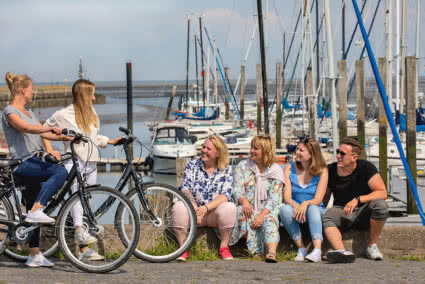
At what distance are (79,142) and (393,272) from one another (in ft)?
10.0

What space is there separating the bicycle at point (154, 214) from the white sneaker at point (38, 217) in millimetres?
Answer: 637

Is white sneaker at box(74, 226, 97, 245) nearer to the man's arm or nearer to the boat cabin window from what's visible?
the man's arm

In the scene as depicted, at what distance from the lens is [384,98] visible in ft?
35.3

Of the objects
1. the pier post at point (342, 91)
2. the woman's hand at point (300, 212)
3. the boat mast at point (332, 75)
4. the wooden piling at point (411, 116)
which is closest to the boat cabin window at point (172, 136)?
the pier post at point (342, 91)

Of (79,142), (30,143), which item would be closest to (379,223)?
(79,142)

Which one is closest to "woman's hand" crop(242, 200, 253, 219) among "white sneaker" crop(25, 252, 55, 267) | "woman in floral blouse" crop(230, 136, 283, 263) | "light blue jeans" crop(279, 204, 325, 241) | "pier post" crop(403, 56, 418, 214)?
"woman in floral blouse" crop(230, 136, 283, 263)

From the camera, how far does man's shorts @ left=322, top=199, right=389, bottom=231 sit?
6.95m

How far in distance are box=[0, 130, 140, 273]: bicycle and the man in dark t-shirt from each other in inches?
79.0

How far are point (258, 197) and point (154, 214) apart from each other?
3.97 ft

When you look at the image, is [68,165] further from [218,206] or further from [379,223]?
[379,223]

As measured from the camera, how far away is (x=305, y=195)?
23.7ft

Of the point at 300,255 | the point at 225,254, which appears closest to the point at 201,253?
the point at 225,254

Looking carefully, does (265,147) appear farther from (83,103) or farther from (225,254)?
(83,103)

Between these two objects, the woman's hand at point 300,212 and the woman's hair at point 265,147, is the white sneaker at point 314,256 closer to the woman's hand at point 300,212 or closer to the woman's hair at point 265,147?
the woman's hand at point 300,212
